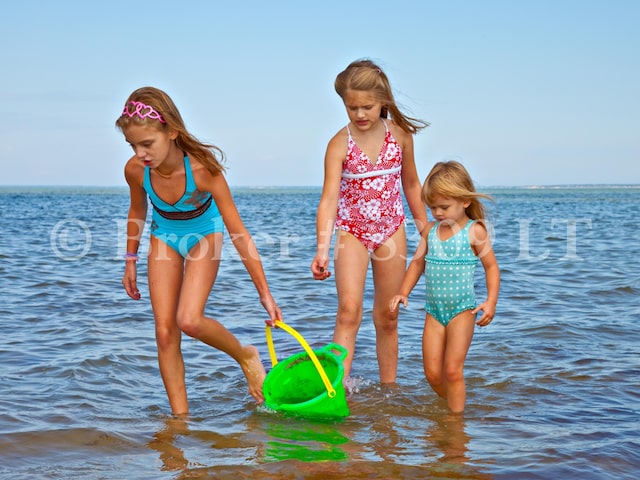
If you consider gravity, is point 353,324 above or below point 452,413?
above

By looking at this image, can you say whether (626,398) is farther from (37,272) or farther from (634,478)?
(37,272)

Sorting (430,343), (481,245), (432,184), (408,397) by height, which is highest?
(432,184)

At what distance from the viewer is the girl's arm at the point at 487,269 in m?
4.23

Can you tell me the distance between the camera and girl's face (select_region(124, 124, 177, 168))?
13.5 feet

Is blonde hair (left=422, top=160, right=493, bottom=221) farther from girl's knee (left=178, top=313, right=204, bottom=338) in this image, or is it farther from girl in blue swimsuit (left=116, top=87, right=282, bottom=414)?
girl's knee (left=178, top=313, right=204, bottom=338)

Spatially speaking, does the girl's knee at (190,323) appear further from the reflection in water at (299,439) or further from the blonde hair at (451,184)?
the blonde hair at (451,184)

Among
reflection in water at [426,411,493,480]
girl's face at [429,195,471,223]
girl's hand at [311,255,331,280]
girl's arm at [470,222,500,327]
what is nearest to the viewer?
reflection in water at [426,411,493,480]

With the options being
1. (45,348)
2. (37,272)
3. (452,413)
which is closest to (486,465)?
(452,413)

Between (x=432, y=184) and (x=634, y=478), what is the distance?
5.98 ft

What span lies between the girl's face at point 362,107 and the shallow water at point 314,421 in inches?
70.7

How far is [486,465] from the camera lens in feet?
12.1

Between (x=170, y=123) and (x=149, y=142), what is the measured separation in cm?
16

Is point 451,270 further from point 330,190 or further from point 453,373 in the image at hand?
point 330,190

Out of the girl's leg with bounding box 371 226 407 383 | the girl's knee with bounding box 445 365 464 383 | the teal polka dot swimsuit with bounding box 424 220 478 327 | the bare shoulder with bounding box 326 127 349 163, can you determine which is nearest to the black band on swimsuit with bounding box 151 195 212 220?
the bare shoulder with bounding box 326 127 349 163
